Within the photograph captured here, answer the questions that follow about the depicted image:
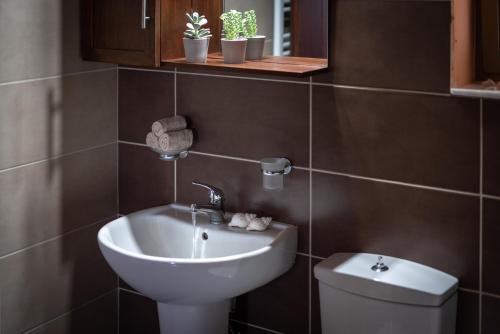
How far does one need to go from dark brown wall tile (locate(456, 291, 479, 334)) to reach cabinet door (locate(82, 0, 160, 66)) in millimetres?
1150

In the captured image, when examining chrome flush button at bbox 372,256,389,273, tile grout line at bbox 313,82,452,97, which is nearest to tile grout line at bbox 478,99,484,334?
tile grout line at bbox 313,82,452,97

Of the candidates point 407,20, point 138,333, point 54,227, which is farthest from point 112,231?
point 407,20

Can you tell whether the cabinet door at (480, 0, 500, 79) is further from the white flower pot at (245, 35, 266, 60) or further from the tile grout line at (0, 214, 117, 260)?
the tile grout line at (0, 214, 117, 260)

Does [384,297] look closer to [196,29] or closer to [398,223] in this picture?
[398,223]

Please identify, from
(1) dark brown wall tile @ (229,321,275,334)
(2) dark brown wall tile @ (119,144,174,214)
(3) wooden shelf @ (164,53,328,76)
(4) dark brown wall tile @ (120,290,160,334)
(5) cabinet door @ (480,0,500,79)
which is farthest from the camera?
(4) dark brown wall tile @ (120,290,160,334)

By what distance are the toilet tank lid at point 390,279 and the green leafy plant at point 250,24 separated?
74 centimetres

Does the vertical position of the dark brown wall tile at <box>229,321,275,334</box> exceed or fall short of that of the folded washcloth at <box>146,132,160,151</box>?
it falls short

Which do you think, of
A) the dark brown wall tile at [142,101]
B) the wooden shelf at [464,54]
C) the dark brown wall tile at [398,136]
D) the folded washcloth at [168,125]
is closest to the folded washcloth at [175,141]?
the folded washcloth at [168,125]

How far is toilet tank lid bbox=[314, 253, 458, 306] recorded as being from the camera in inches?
81.7

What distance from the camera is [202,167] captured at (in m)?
2.63

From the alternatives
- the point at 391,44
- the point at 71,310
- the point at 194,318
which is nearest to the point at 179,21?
the point at 391,44

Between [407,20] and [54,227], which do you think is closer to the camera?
[407,20]

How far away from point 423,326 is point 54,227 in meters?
1.23

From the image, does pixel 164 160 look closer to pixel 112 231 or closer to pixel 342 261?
pixel 112 231
